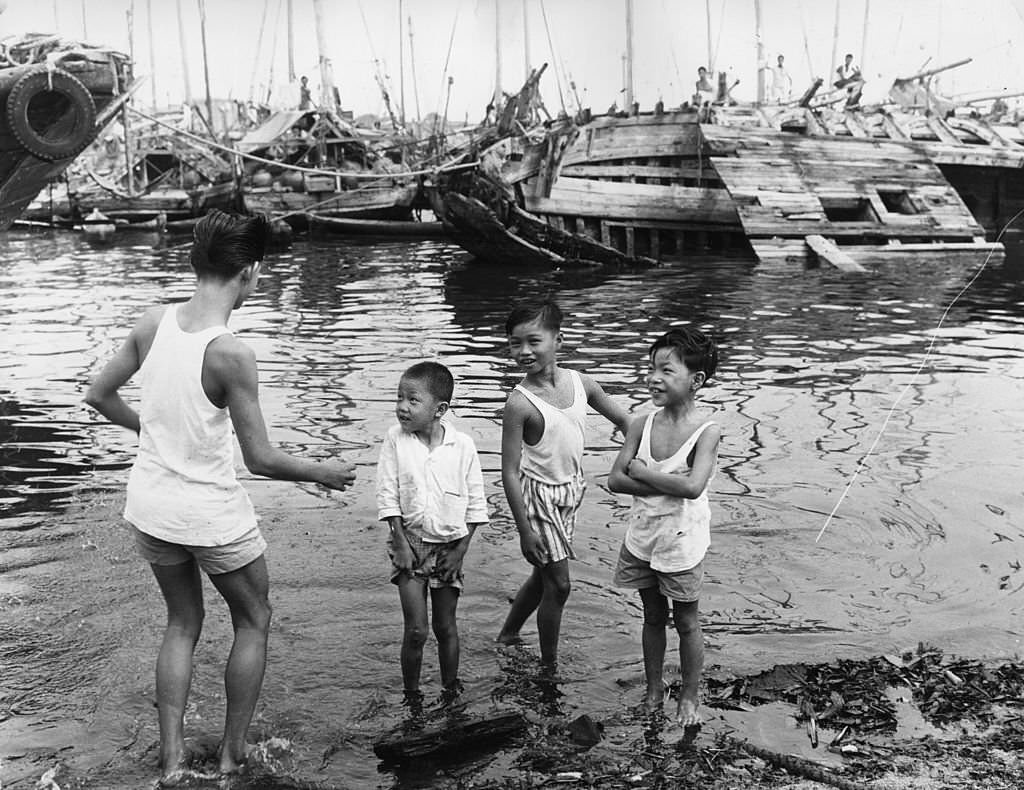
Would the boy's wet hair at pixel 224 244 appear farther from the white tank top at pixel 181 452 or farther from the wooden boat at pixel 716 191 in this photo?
the wooden boat at pixel 716 191

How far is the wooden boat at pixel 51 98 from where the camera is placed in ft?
37.1

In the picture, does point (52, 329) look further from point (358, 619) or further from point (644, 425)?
point (644, 425)

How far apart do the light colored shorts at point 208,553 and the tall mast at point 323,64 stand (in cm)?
3696

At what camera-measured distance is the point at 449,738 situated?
145 inches

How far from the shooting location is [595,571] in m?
5.79

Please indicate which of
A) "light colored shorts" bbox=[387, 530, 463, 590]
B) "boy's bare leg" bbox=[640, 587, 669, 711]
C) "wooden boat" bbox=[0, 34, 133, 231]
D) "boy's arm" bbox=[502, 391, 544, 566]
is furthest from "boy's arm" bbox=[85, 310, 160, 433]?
"wooden boat" bbox=[0, 34, 133, 231]

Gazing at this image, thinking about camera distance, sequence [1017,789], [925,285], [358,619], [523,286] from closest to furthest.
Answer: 1. [1017,789]
2. [358,619]
3. [925,285]
4. [523,286]

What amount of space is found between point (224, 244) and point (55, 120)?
9845 mm

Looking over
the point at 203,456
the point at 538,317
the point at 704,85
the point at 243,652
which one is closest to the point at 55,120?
the point at 538,317

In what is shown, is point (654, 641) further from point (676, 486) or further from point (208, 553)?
point (208, 553)

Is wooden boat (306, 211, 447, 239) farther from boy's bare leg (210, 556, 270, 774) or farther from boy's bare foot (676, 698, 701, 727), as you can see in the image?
boy's bare leg (210, 556, 270, 774)

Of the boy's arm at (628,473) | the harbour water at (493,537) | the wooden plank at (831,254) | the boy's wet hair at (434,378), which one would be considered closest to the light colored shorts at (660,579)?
the boy's arm at (628,473)

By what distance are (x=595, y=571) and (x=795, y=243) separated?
18.4 m

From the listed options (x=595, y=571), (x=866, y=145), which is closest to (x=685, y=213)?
(x=866, y=145)
